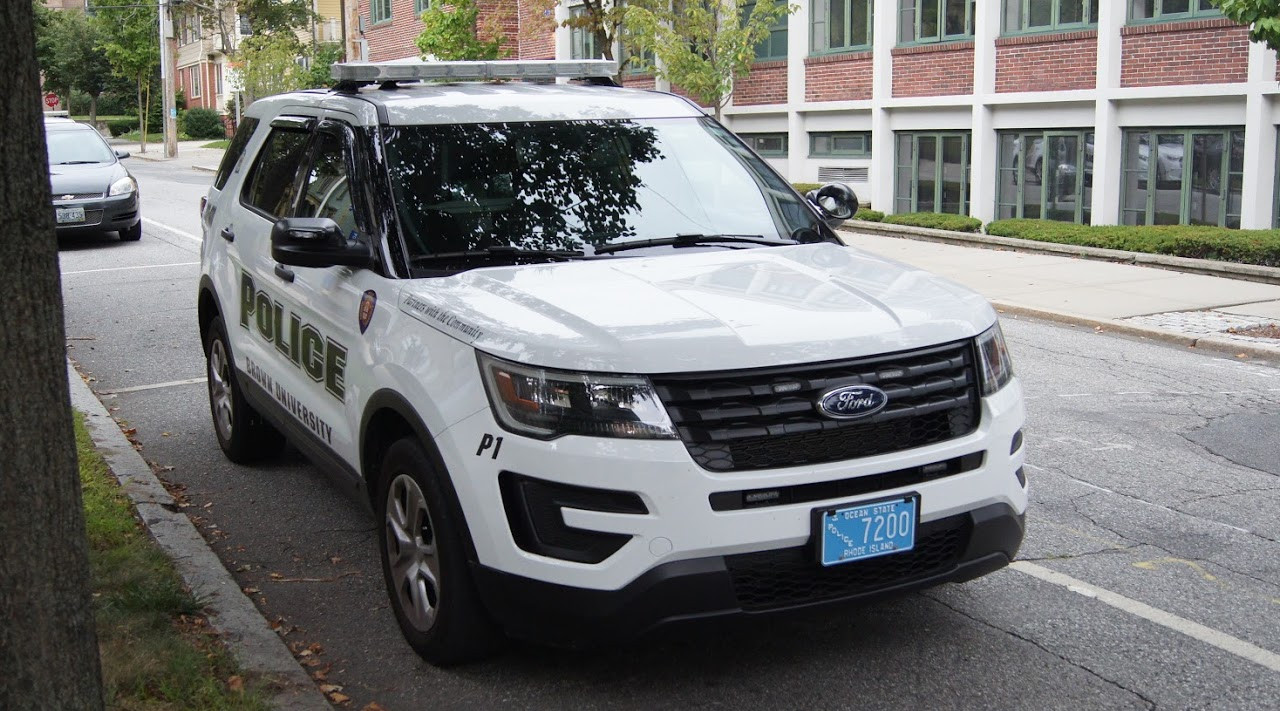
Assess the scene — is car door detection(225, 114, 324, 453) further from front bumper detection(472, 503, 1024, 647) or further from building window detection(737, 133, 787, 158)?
building window detection(737, 133, 787, 158)

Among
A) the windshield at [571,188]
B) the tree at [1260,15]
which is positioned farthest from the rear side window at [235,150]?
the tree at [1260,15]

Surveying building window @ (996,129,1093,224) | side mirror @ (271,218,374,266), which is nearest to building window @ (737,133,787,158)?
building window @ (996,129,1093,224)

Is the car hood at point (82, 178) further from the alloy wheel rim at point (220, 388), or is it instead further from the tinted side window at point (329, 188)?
the tinted side window at point (329, 188)

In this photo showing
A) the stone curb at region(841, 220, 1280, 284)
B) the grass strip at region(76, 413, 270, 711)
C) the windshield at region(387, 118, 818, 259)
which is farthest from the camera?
the stone curb at region(841, 220, 1280, 284)

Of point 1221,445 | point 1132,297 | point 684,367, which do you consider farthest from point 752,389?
point 1132,297

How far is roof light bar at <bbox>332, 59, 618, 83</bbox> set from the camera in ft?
19.1

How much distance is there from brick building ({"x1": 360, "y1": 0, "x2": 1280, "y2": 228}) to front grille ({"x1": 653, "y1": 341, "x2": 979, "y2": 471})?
14440 millimetres

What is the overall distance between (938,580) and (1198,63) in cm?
1557

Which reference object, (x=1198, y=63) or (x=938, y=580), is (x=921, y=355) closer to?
(x=938, y=580)

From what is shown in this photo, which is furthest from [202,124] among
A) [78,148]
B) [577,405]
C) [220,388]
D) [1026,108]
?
[577,405]

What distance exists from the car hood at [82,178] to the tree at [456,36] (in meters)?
14.5

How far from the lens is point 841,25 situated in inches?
958

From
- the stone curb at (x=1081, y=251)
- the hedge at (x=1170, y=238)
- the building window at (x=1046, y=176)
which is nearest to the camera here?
the stone curb at (x=1081, y=251)

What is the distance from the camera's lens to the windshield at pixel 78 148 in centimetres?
1995
